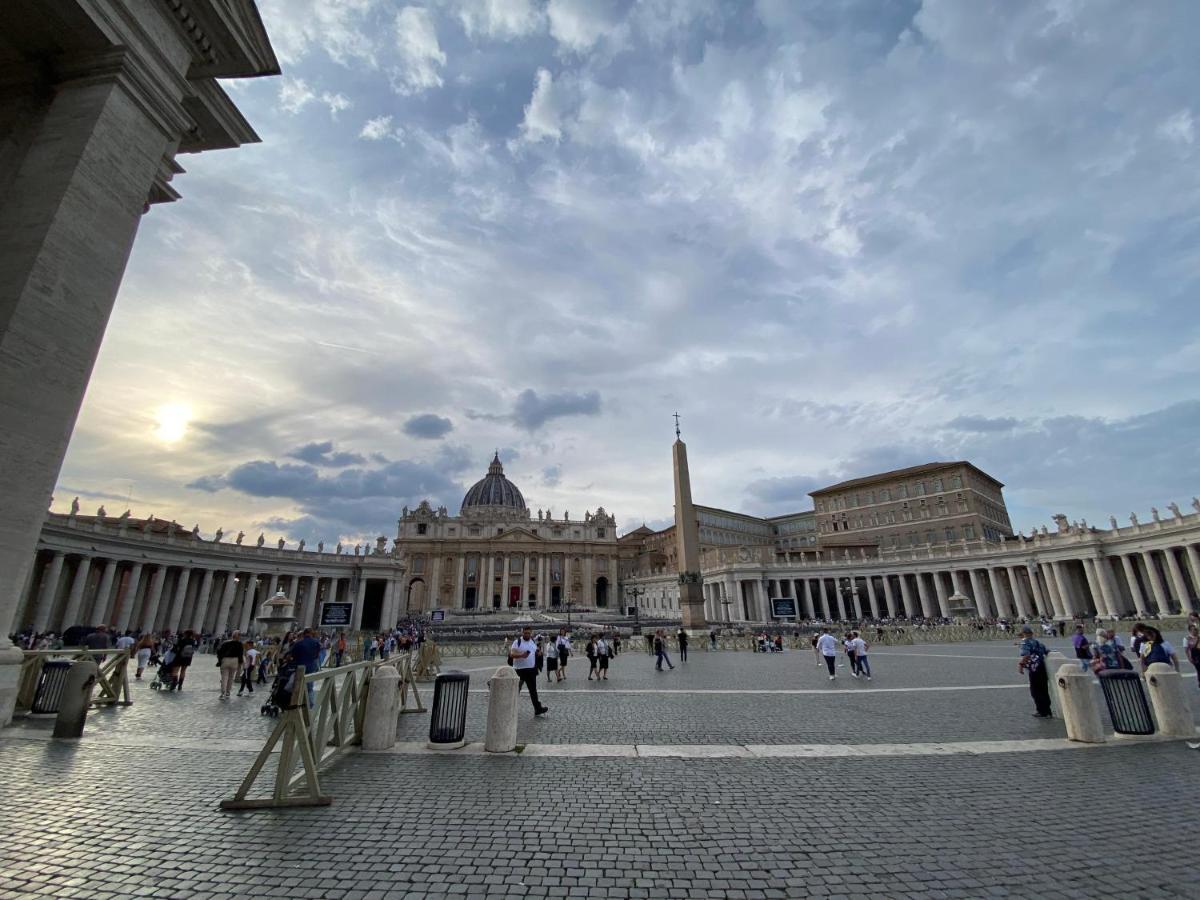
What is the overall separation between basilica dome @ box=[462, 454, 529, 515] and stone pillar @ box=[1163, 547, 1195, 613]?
9794cm

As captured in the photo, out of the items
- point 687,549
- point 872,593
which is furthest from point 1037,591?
point 687,549

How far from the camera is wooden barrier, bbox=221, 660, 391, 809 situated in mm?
5289

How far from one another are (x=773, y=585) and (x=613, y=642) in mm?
42986

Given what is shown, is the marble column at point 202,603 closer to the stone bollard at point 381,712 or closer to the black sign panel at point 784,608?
the black sign panel at point 784,608

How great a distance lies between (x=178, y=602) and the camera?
46.2 metres

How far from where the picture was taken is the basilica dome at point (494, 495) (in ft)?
389

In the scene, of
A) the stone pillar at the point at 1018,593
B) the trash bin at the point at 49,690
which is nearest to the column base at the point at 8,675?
the trash bin at the point at 49,690

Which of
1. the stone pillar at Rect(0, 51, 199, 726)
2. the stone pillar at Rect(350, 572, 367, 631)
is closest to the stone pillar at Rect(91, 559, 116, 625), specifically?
Result: the stone pillar at Rect(350, 572, 367, 631)

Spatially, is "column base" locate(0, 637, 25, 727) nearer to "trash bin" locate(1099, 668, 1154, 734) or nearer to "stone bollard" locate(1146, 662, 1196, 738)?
"trash bin" locate(1099, 668, 1154, 734)

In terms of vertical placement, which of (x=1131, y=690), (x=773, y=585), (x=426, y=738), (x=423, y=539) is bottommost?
(x=426, y=738)

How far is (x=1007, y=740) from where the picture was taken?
7.87 m

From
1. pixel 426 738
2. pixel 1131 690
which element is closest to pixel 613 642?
pixel 426 738

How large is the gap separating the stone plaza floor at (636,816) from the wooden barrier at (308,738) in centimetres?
20

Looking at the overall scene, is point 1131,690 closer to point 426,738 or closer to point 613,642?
point 426,738
